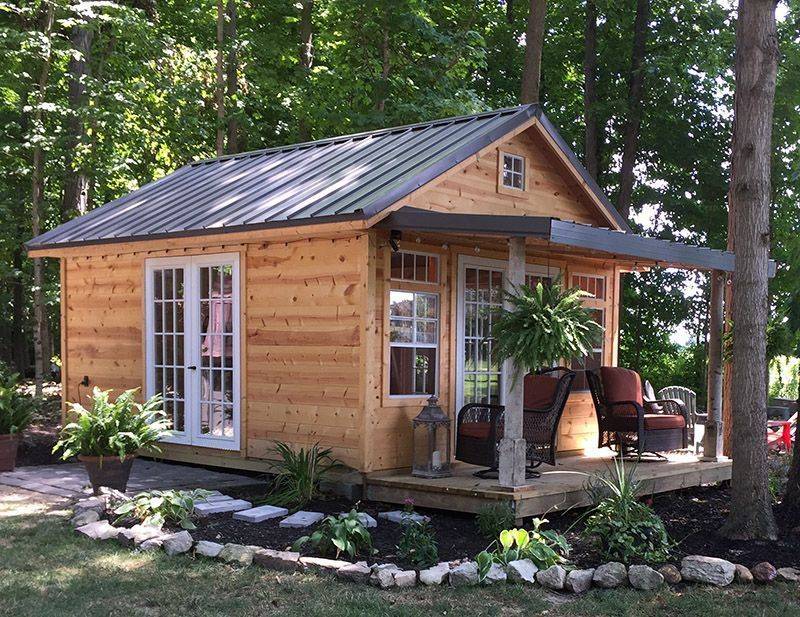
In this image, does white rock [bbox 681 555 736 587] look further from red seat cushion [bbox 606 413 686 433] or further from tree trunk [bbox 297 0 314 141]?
tree trunk [bbox 297 0 314 141]

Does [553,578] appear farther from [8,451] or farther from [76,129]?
[76,129]

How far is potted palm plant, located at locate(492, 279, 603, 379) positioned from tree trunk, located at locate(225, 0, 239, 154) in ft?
38.0

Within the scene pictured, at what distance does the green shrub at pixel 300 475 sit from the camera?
7.54m

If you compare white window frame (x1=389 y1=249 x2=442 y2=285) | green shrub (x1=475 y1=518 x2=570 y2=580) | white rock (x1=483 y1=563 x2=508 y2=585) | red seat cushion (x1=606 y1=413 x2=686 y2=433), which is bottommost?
white rock (x1=483 y1=563 x2=508 y2=585)

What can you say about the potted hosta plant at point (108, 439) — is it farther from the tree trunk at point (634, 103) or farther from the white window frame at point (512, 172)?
the tree trunk at point (634, 103)

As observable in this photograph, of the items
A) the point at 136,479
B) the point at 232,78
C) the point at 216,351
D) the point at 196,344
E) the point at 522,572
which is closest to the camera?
the point at 522,572

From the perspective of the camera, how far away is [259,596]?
5.01 m

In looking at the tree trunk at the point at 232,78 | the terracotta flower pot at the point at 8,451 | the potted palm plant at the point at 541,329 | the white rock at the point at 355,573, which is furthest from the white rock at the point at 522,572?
the tree trunk at the point at 232,78

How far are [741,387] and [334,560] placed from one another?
10.6 ft

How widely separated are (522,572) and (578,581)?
0.33m

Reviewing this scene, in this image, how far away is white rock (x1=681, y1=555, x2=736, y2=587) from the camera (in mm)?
5262

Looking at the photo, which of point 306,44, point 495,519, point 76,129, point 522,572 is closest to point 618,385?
point 495,519

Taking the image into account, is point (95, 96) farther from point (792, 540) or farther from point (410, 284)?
point (792, 540)

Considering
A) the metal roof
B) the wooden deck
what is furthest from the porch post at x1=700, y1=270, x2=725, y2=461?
the metal roof
